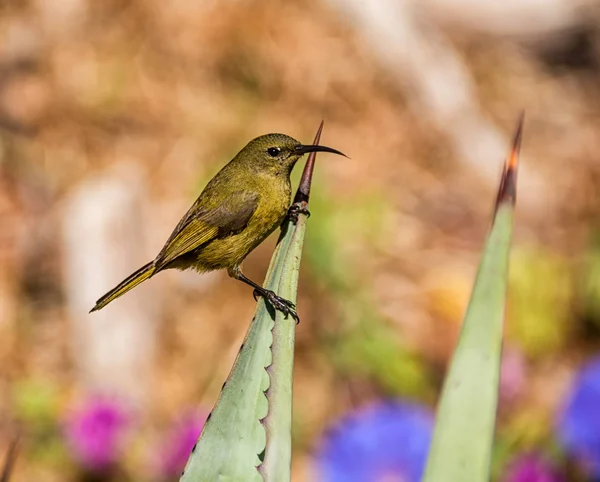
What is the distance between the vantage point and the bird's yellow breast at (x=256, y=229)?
276 centimetres

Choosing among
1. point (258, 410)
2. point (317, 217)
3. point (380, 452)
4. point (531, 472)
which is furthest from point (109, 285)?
point (258, 410)

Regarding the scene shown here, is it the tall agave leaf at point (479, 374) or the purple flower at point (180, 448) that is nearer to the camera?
the tall agave leaf at point (479, 374)

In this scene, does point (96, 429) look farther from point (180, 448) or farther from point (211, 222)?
point (211, 222)

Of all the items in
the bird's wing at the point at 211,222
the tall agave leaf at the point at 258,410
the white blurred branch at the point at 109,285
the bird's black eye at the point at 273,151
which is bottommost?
the tall agave leaf at the point at 258,410

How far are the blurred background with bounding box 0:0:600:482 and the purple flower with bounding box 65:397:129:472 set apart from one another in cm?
1

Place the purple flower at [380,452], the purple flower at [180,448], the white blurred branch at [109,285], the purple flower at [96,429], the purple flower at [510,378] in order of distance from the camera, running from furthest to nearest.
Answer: the white blurred branch at [109,285] < the purple flower at [510,378] < the purple flower at [96,429] < the purple flower at [180,448] < the purple flower at [380,452]

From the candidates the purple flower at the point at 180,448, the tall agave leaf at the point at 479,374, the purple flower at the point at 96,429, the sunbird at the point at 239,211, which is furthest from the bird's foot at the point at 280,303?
the purple flower at the point at 96,429

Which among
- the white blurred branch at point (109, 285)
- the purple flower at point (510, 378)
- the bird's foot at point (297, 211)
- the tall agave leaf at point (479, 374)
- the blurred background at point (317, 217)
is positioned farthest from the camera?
the white blurred branch at point (109, 285)

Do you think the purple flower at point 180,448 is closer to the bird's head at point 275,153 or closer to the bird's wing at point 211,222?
the bird's wing at point 211,222

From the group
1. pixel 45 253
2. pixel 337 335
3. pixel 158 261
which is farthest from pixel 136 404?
pixel 158 261

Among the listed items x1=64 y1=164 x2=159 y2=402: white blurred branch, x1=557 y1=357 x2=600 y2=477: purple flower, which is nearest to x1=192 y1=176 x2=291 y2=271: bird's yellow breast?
x1=557 y1=357 x2=600 y2=477: purple flower

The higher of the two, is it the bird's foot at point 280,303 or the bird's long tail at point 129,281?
the bird's long tail at point 129,281

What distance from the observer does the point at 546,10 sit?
21.6ft

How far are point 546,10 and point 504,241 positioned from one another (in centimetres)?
553
